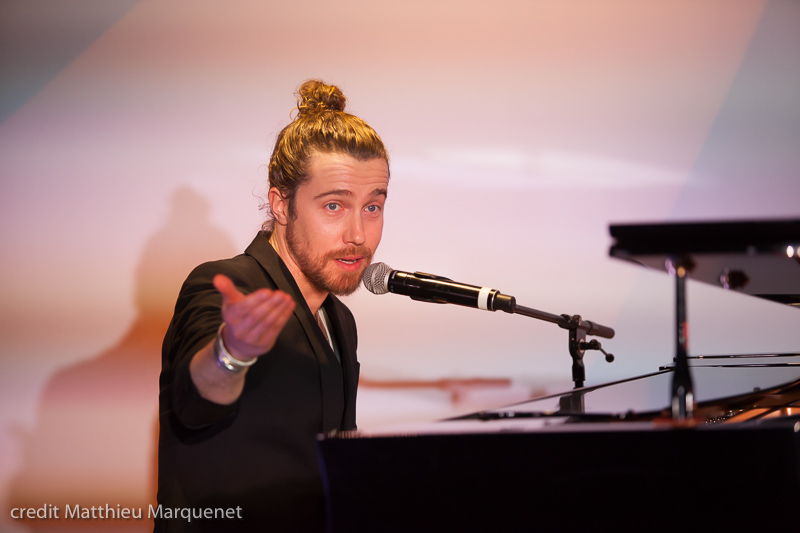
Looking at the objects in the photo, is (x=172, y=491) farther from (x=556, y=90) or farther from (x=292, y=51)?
(x=556, y=90)

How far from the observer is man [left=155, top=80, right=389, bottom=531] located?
135 cm

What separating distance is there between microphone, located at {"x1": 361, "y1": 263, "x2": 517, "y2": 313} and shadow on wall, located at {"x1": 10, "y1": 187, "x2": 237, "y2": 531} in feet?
5.05

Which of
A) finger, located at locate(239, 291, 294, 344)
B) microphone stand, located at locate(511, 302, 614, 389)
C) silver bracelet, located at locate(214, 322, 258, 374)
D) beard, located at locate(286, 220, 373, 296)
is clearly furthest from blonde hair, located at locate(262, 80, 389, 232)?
finger, located at locate(239, 291, 294, 344)

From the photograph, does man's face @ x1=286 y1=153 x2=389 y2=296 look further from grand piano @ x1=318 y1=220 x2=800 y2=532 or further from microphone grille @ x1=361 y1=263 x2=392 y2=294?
grand piano @ x1=318 y1=220 x2=800 y2=532

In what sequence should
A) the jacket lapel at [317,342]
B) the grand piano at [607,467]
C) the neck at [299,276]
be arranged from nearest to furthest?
1. the grand piano at [607,467]
2. the jacket lapel at [317,342]
3. the neck at [299,276]

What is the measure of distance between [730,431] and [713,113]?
2571 mm

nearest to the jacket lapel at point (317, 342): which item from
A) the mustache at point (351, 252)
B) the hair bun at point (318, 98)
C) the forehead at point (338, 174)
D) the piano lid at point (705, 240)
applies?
the mustache at point (351, 252)

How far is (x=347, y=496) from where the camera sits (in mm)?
1144

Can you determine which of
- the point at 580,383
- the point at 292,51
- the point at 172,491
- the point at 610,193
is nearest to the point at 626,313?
the point at 610,193

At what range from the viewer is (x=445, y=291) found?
5.50 feet

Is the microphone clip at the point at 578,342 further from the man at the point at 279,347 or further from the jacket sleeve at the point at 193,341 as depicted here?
the jacket sleeve at the point at 193,341

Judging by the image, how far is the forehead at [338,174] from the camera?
201 cm

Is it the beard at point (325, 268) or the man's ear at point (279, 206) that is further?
the man's ear at point (279, 206)

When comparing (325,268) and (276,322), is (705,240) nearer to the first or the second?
(276,322)
